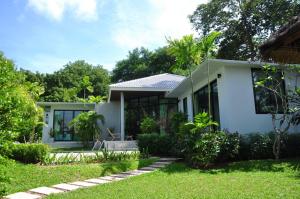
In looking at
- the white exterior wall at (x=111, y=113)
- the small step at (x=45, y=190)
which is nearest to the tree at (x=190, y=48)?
the small step at (x=45, y=190)

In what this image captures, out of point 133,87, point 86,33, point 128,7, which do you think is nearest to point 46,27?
point 86,33

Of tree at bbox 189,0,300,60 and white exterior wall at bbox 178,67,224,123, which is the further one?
tree at bbox 189,0,300,60

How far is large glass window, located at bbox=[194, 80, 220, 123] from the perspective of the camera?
12.6 m

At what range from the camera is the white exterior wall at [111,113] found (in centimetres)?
2139

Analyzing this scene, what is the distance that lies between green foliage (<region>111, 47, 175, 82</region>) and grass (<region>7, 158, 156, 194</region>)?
2837 cm

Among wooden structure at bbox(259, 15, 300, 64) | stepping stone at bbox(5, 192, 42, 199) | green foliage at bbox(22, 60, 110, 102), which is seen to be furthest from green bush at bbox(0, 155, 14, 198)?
green foliage at bbox(22, 60, 110, 102)

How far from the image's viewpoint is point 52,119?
2247cm

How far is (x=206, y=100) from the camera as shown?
45.8 feet

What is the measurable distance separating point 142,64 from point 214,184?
3526 cm

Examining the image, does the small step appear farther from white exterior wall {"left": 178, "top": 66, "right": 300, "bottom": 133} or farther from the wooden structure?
white exterior wall {"left": 178, "top": 66, "right": 300, "bottom": 133}

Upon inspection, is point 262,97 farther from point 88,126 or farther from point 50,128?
point 50,128

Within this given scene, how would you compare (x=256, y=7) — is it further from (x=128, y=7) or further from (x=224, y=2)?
(x=128, y=7)

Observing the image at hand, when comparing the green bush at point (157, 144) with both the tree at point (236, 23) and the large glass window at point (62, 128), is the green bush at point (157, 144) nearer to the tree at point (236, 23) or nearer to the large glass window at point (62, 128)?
the large glass window at point (62, 128)

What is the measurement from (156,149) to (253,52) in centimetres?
1659
